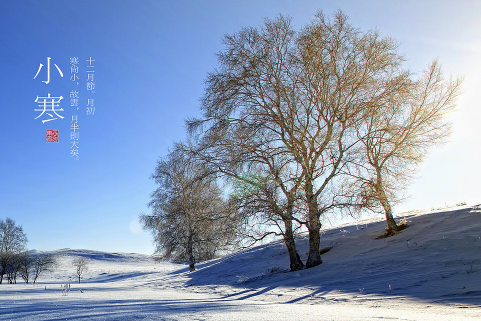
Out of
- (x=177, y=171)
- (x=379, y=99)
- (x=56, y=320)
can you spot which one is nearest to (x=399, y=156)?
(x=379, y=99)

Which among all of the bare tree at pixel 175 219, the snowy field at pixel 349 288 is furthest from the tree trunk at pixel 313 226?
the bare tree at pixel 175 219

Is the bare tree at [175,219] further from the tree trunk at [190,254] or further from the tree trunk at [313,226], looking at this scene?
the tree trunk at [313,226]

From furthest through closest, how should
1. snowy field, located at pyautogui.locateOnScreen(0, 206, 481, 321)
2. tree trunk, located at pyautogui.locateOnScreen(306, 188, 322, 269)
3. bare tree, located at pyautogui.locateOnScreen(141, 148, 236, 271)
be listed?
bare tree, located at pyautogui.locateOnScreen(141, 148, 236, 271)
tree trunk, located at pyautogui.locateOnScreen(306, 188, 322, 269)
snowy field, located at pyautogui.locateOnScreen(0, 206, 481, 321)

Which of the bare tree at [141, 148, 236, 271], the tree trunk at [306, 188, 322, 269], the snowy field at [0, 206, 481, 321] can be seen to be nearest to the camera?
the snowy field at [0, 206, 481, 321]

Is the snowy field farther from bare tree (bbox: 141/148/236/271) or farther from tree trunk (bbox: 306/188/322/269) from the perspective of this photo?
bare tree (bbox: 141/148/236/271)

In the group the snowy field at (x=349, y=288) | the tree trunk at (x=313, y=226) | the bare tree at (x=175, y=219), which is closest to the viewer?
the snowy field at (x=349, y=288)

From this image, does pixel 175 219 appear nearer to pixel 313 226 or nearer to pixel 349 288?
pixel 313 226

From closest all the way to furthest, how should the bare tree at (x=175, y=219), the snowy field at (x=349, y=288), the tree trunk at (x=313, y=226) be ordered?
the snowy field at (x=349, y=288) → the tree trunk at (x=313, y=226) → the bare tree at (x=175, y=219)

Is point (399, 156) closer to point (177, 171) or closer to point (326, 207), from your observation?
point (326, 207)

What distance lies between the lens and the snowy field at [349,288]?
4647 millimetres

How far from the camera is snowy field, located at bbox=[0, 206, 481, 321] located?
465 cm

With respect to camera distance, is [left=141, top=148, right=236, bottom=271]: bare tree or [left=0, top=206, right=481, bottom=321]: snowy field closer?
[left=0, top=206, right=481, bottom=321]: snowy field

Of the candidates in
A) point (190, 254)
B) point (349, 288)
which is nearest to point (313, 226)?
point (349, 288)

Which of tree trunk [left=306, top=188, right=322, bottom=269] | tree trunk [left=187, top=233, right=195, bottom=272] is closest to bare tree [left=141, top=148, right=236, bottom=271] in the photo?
tree trunk [left=187, top=233, right=195, bottom=272]
